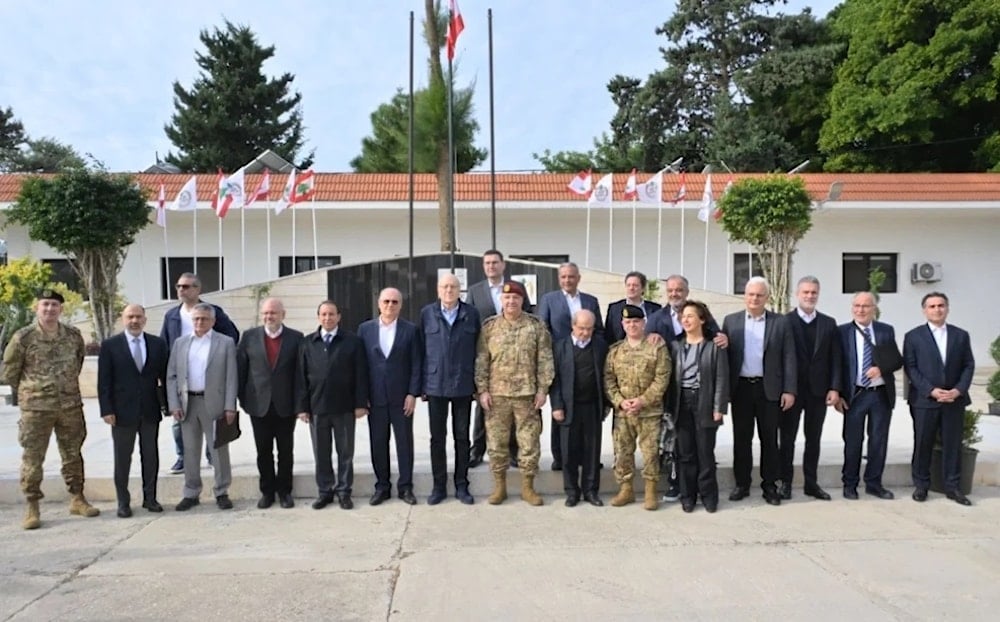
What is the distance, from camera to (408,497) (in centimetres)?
597

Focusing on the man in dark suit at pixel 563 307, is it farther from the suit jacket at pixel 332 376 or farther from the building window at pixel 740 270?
the building window at pixel 740 270

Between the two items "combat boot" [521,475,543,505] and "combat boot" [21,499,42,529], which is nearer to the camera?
"combat boot" [21,499,42,529]

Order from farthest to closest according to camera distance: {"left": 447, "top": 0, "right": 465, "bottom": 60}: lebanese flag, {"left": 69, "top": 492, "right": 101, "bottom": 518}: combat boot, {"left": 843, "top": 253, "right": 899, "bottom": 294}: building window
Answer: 1. {"left": 843, "top": 253, "right": 899, "bottom": 294}: building window
2. {"left": 447, "top": 0, "right": 465, "bottom": 60}: lebanese flag
3. {"left": 69, "top": 492, "right": 101, "bottom": 518}: combat boot

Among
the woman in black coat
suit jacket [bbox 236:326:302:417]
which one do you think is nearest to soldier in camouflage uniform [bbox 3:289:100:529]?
suit jacket [bbox 236:326:302:417]

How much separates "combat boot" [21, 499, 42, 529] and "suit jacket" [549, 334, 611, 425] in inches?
151

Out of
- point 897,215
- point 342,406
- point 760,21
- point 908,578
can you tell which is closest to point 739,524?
point 908,578

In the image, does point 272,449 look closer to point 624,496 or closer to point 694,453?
point 624,496

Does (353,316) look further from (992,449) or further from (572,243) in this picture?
(992,449)

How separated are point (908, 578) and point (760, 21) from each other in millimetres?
29610

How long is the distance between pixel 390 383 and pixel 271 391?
0.90 m

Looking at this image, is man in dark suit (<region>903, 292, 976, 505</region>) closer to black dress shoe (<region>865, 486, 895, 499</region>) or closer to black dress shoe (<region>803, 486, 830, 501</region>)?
black dress shoe (<region>865, 486, 895, 499</region>)

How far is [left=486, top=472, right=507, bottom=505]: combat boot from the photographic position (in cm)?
593

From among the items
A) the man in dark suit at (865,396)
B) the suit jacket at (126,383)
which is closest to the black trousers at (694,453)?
the man in dark suit at (865,396)

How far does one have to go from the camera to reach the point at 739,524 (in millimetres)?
5352
